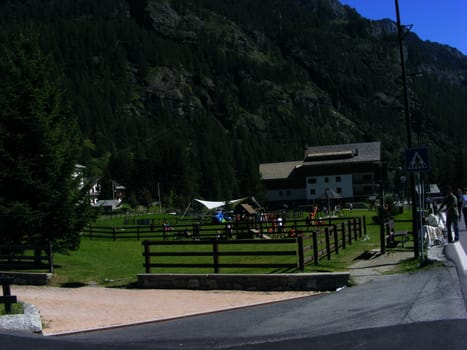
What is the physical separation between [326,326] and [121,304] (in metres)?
5.29

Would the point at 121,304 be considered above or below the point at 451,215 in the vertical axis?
below

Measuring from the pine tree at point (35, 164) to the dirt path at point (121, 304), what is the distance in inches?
177

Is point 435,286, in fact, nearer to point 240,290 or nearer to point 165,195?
point 240,290

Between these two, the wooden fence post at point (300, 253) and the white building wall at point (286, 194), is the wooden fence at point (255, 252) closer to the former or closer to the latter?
the wooden fence post at point (300, 253)

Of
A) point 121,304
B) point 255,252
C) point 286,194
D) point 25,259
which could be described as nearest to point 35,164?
point 25,259

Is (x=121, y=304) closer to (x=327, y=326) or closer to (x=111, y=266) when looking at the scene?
(x=327, y=326)

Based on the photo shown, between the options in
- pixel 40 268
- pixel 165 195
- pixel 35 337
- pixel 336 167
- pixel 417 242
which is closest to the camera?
pixel 35 337

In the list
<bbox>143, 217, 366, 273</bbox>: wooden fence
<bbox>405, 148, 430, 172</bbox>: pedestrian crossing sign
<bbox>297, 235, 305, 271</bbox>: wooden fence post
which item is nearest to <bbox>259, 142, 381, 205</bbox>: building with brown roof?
<bbox>143, 217, 366, 273</bbox>: wooden fence

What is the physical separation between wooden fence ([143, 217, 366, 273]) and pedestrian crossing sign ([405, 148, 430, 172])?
3.14 metres

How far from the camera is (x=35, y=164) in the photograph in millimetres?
18141

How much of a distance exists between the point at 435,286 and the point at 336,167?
8895 cm

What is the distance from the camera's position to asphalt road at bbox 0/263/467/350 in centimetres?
652

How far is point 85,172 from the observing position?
2023 cm

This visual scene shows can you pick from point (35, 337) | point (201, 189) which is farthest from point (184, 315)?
point (201, 189)
